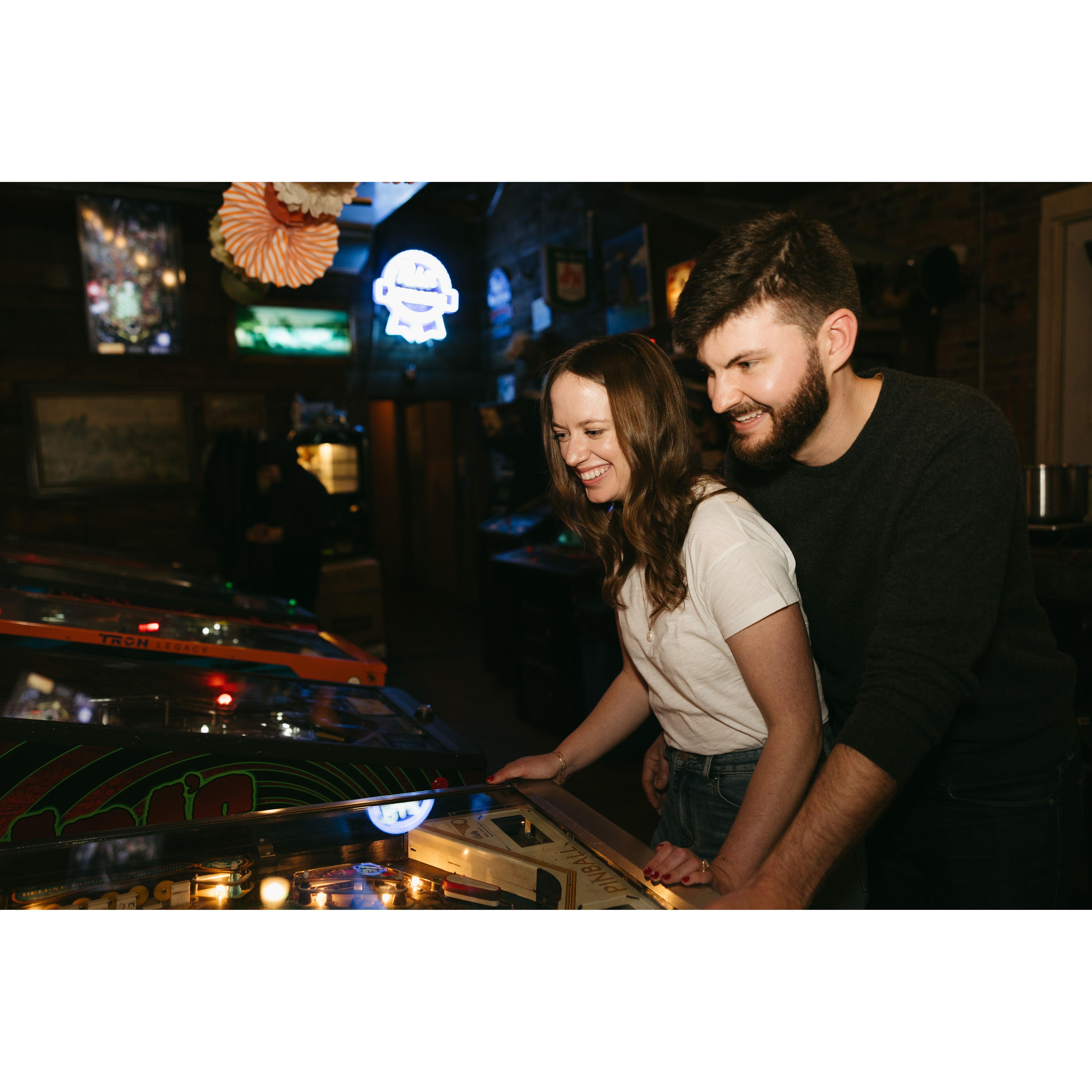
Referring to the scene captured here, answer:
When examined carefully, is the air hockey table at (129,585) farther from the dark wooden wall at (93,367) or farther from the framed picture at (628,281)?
the framed picture at (628,281)

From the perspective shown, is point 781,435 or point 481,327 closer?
point 781,435

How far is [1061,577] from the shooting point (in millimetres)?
2213

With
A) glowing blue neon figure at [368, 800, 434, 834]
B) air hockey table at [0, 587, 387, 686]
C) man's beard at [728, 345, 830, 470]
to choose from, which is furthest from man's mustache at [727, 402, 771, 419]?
air hockey table at [0, 587, 387, 686]

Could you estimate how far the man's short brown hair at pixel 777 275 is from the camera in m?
1.14

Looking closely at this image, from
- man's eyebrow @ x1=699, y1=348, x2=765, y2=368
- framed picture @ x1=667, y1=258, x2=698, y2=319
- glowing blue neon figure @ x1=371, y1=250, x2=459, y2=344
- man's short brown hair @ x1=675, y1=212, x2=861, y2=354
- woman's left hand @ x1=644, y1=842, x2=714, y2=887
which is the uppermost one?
framed picture @ x1=667, y1=258, x2=698, y2=319

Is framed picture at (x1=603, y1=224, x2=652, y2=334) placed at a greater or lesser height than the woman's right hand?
greater

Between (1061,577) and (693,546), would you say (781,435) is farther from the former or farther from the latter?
(1061,577)

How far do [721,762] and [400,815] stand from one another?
1.70ft

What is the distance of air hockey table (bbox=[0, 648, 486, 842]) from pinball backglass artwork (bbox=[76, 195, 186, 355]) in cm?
464

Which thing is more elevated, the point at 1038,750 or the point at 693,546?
the point at 693,546

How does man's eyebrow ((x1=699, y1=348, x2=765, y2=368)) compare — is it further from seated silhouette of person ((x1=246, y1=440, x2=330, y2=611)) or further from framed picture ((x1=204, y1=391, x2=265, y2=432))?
framed picture ((x1=204, y1=391, x2=265, y2=432))

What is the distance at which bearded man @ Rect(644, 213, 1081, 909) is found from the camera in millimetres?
1034
